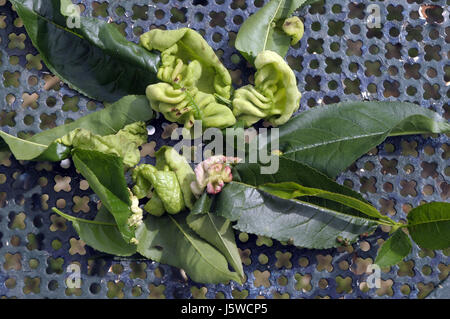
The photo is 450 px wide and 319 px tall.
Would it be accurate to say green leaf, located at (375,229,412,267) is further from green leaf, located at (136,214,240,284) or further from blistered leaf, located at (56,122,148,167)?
blistered leaf, located at (56,122,148,167)

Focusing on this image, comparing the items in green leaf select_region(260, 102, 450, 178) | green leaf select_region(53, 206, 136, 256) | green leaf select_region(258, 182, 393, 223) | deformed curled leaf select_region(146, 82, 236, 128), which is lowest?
green leaf select_region(53, 206, 136, 256)

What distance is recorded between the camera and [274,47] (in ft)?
2.82

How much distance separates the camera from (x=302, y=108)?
88 cm

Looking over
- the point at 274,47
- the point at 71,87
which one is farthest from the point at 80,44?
the point at 274,47

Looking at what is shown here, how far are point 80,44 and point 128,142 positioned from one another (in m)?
0.19

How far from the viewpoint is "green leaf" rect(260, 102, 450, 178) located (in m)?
0.81

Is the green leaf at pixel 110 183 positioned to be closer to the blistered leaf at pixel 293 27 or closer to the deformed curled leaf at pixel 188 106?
the deformed curled leaf at pixel 188 106

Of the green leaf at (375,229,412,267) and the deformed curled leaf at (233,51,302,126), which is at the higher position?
the deformed curled leaf at (233,51,302,126)

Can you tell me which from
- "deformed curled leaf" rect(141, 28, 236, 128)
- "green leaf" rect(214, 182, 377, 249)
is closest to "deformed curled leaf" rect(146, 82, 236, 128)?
"deformed curled leaf" rect(141, 28, 236, 128)

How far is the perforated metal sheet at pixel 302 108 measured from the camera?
0.85 metres

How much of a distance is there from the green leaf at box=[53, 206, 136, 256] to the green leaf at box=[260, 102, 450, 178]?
294 mm

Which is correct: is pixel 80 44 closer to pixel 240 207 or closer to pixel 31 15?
pixel 31 15

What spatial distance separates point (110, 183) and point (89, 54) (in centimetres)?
24

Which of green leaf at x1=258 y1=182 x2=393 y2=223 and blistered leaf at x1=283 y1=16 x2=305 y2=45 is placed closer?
green leaf at x1=258 y1=182 x2=393 y2=223
